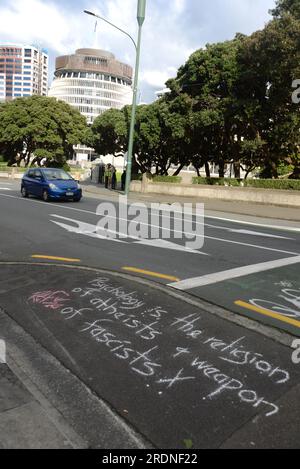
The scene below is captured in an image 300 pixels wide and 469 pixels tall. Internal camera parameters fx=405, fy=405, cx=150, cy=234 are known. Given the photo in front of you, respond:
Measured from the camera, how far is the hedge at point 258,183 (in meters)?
21.4

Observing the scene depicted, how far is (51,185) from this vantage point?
18.2 m

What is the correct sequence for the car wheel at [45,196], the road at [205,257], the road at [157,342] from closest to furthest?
the road at [157,342] < the road at [205,257] < the car wheel at [45,196]

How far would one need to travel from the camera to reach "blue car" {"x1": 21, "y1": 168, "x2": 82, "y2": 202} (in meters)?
18.2

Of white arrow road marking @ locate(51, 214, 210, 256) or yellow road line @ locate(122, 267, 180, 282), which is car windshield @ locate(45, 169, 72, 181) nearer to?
white arrow road marking @ locate(51, 214, 210, 256)

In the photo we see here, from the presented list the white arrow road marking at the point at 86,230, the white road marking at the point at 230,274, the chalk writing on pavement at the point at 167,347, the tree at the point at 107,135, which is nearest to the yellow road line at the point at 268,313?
the chalk writing on pavement at the point at 167,347

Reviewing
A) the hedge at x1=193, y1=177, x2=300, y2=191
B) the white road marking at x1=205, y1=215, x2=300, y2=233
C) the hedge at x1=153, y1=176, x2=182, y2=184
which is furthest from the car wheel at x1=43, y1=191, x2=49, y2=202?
the hedge at x1=153, y1=176, x2=182, y2=184

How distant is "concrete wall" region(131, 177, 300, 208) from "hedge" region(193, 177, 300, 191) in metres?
0.85

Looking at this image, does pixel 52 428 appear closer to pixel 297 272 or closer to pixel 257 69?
pixel 297 272

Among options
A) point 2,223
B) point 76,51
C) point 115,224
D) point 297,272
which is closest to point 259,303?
point 297,272

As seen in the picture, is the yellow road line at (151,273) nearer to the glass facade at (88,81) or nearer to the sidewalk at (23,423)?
the sidewalk at (23,423)

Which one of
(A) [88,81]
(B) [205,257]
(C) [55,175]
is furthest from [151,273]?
(A) [88,81]

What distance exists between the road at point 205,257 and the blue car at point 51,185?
450 cm

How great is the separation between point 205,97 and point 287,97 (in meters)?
4.98

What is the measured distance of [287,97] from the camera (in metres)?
20.5
